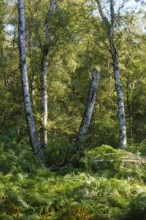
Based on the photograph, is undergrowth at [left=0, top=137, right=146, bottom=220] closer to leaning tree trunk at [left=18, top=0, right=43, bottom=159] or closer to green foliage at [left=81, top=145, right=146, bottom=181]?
green foliage at [left=81, top=145, right=146, bottom=181]

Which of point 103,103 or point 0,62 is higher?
point 0,62

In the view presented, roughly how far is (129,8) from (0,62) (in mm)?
7941

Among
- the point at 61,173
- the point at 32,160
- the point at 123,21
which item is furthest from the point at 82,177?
the point at 123,21

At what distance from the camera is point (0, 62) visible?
67.5 feet

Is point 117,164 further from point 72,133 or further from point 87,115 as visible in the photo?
point 72,133

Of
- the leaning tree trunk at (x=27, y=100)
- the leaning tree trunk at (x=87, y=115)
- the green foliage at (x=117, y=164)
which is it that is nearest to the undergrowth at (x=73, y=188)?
the green foliage at (x=117, y=164)

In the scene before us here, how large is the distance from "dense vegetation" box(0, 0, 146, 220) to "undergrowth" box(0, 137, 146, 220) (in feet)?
0.07

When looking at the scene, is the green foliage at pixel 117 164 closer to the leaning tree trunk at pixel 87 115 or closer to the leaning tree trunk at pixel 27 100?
the leaning tree trunk at pixel 87 115

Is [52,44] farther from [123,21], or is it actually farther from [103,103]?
[103,103]

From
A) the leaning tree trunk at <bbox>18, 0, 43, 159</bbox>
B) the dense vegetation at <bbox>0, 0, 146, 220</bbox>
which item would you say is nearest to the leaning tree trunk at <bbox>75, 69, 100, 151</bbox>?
the dense vegetation at <bbox>0, 0, 146, 220</bbox>

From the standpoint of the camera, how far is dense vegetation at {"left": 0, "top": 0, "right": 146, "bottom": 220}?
7883 mm

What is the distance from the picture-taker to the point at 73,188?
8.73 m

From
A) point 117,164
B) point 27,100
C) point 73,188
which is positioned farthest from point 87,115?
point 73,188

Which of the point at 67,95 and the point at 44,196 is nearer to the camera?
the point at 44,196
